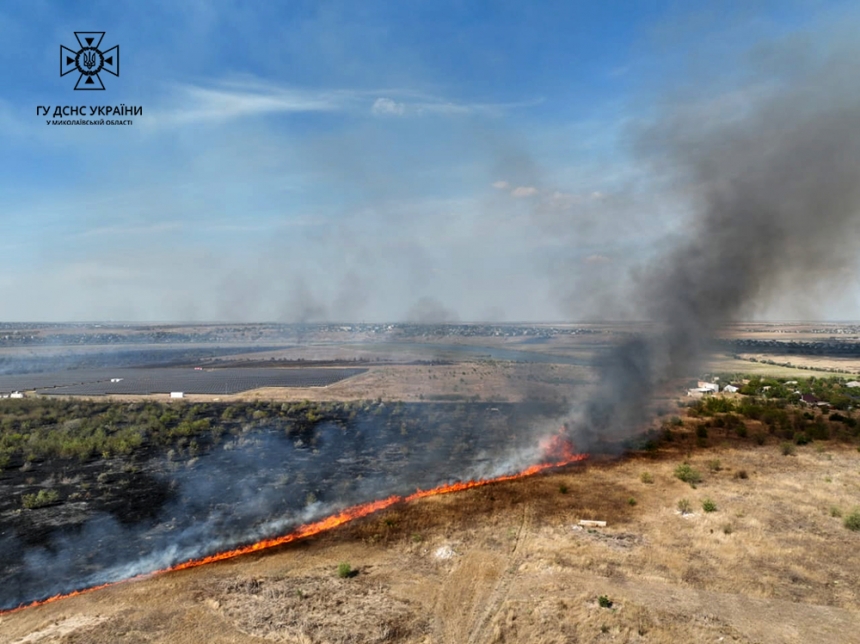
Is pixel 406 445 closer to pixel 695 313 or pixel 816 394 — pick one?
pixel 695 313

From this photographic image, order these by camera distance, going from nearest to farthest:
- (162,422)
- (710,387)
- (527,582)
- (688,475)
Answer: (527,582)
(688,475)
(162,422)
(710,387)

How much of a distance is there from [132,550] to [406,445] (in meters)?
19.1

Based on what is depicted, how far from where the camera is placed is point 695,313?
39906 mm

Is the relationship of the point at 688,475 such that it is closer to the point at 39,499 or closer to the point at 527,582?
the point at 527,582

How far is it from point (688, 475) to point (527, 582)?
1471 cm

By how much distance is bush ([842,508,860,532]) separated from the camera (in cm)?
2076

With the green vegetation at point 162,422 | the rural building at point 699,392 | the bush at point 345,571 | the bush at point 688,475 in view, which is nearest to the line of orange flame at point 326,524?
the bush at point 345,571

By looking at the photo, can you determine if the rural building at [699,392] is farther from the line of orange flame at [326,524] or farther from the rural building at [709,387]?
the line of orange flame at [326,524]

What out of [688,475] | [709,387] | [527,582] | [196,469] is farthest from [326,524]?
[709,387]

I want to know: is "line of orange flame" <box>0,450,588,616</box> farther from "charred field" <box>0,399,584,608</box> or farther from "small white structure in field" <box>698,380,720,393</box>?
"small white structure in field" <box>698,380,720,393</box>

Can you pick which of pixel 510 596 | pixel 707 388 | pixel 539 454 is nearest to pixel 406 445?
pixel 539 454

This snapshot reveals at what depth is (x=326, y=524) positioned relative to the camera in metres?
21.9

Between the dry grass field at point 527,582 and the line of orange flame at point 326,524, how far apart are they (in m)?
0.67

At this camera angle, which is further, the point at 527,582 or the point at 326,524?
the point at 326,524
